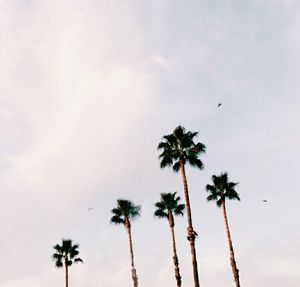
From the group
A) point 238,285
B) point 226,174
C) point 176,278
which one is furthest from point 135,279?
point 226,174

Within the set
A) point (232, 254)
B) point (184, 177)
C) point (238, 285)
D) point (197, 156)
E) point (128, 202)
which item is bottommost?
point (238, 285)

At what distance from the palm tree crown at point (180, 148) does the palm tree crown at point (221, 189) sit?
13.4 metres

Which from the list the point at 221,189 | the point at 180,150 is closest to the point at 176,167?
the point at 180,150

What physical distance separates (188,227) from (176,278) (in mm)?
19593

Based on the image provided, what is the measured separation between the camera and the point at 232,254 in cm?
4497

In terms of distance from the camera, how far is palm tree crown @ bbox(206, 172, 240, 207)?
47.2 m

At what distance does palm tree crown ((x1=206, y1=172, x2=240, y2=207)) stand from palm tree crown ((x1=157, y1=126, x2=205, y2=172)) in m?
13.4

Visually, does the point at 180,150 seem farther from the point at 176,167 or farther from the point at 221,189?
the point at 221,189

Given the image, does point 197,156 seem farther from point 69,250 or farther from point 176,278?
point 69,250

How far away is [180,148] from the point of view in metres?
35.8

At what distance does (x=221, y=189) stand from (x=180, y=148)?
13957mm

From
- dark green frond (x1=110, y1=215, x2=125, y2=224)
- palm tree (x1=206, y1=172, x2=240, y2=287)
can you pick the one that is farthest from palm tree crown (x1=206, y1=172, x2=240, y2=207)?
dark green frond (x1=110, y1=215, x2=125, y2=224)

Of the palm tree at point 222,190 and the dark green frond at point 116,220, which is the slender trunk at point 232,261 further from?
the dark green frond at point 116,220

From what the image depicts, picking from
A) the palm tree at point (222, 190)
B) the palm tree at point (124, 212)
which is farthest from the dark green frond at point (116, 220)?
the palm tree at point (222, 190)
